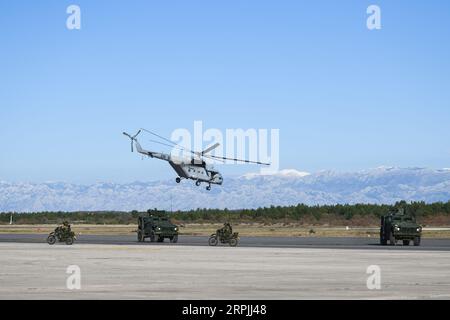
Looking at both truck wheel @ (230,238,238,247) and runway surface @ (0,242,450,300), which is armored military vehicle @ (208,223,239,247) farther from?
runway surface @ (0,242,450,300)

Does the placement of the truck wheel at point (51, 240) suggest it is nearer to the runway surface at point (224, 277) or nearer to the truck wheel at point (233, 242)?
the truck wheel at point (233, 242)

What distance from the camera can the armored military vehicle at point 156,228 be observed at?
257 feet

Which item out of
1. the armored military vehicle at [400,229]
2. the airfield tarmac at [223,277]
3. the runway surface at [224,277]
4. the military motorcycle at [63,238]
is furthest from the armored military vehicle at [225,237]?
the runway surface at [224,277]

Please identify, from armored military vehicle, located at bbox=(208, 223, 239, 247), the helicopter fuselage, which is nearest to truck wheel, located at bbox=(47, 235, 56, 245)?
armored military vehicle, located at bbox=(208, 223, 239, 247)

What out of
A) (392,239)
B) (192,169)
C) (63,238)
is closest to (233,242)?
(392,239)

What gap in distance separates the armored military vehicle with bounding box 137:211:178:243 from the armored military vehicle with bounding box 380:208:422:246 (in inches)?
634

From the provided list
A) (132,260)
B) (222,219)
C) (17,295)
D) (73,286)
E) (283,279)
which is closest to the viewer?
(17,295)

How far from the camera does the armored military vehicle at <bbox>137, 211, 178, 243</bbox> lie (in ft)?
257

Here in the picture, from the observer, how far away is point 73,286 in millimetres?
29828

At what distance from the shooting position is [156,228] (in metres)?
78.2
